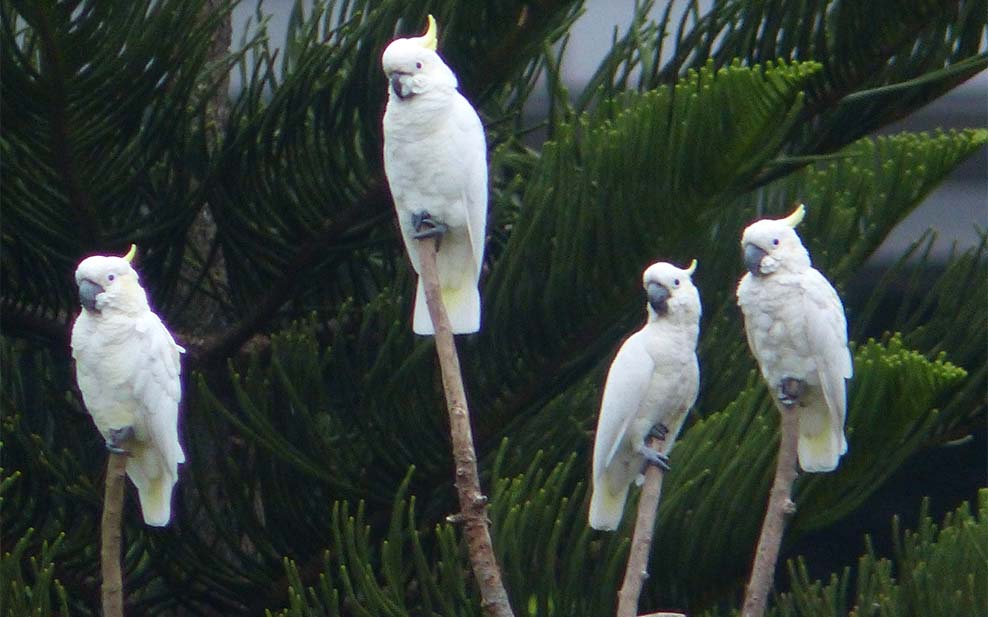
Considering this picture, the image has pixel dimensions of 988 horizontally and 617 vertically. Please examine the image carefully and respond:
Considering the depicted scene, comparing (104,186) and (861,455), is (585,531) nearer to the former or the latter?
(861,455)

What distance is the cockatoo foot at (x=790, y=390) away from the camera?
91 cm

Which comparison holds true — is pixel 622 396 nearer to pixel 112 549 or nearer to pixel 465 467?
pixel 465 467

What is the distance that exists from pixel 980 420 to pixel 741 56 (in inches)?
20.5

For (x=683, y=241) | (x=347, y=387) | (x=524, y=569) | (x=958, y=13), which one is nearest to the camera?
(x=524, y=569)

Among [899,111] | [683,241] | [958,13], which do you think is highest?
[958,13]

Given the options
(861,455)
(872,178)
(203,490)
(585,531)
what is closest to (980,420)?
(872,178)

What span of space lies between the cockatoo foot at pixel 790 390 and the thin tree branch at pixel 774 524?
0.08ft

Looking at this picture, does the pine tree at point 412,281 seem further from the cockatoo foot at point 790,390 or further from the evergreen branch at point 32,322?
the cockatoo foot at point 790,390

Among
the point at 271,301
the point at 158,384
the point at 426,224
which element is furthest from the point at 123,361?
the point at 271,301

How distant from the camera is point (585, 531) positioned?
1162 millimetres

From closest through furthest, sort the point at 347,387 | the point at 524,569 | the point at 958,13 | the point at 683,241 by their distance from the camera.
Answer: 1. the point at 524,569
2. the point at 683,241
3. the point at 347,387
4. the point at 958,13

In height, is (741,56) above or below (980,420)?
above

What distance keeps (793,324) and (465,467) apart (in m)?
0.23

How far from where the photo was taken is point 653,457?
93cm
